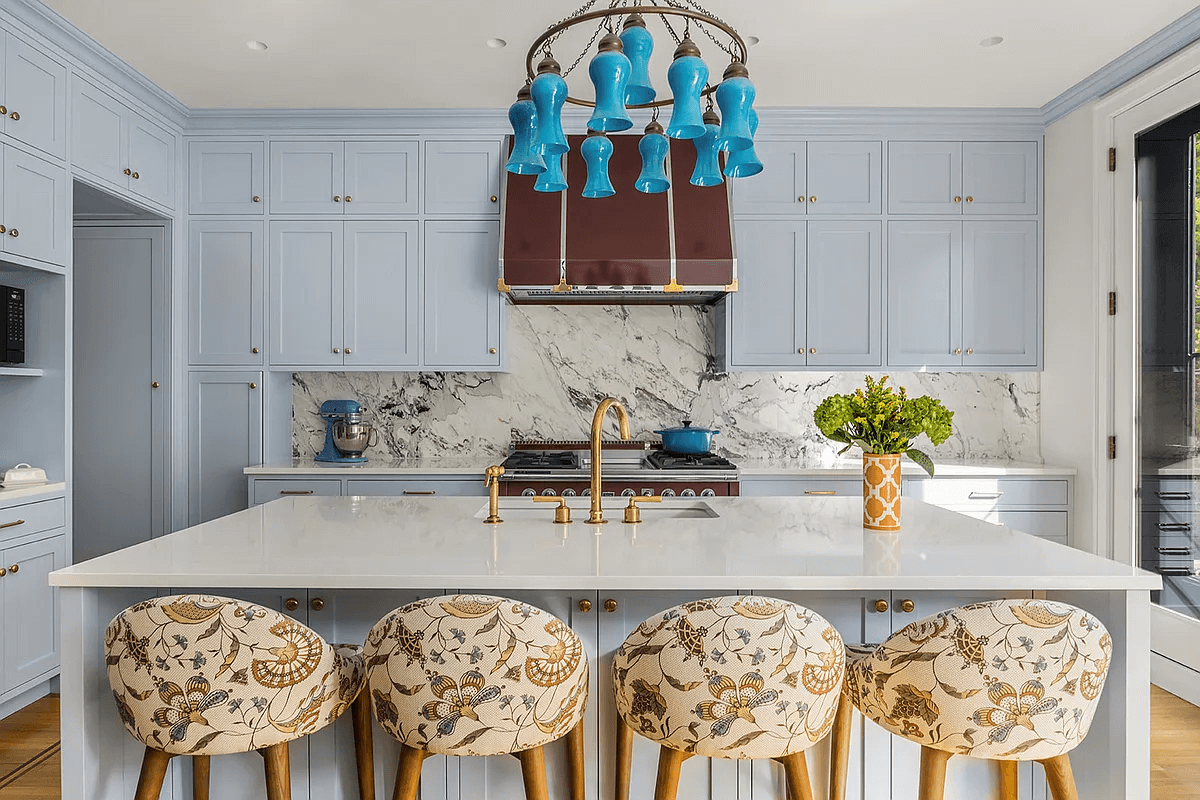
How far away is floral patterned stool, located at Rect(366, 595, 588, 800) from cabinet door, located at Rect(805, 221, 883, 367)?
3007 millimetres

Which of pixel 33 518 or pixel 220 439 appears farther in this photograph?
pixel 220 439

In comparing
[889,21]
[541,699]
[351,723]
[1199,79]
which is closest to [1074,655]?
[541,699]

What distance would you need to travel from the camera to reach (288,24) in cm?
315

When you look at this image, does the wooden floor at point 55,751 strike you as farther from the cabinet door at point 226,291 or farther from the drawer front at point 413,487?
the cabinet door at point 226,291

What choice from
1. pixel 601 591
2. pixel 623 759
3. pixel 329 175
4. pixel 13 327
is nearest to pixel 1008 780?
pixel 623 759

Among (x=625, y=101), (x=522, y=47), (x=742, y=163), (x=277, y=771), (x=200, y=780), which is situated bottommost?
(x=200, y=780)

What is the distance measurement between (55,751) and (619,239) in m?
2.91

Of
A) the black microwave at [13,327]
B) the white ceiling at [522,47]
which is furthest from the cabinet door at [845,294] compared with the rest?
the black microwave at [13,327]

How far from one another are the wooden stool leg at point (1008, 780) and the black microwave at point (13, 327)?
3416 millimetres

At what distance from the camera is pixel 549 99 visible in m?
1.80

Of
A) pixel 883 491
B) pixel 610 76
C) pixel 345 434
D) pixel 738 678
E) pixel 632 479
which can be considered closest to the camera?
pixel 738 678

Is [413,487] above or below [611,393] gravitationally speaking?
below

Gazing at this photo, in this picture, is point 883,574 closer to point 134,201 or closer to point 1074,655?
point 1074,655

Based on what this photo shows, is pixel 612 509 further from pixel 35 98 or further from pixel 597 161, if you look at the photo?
pixel 35 98
